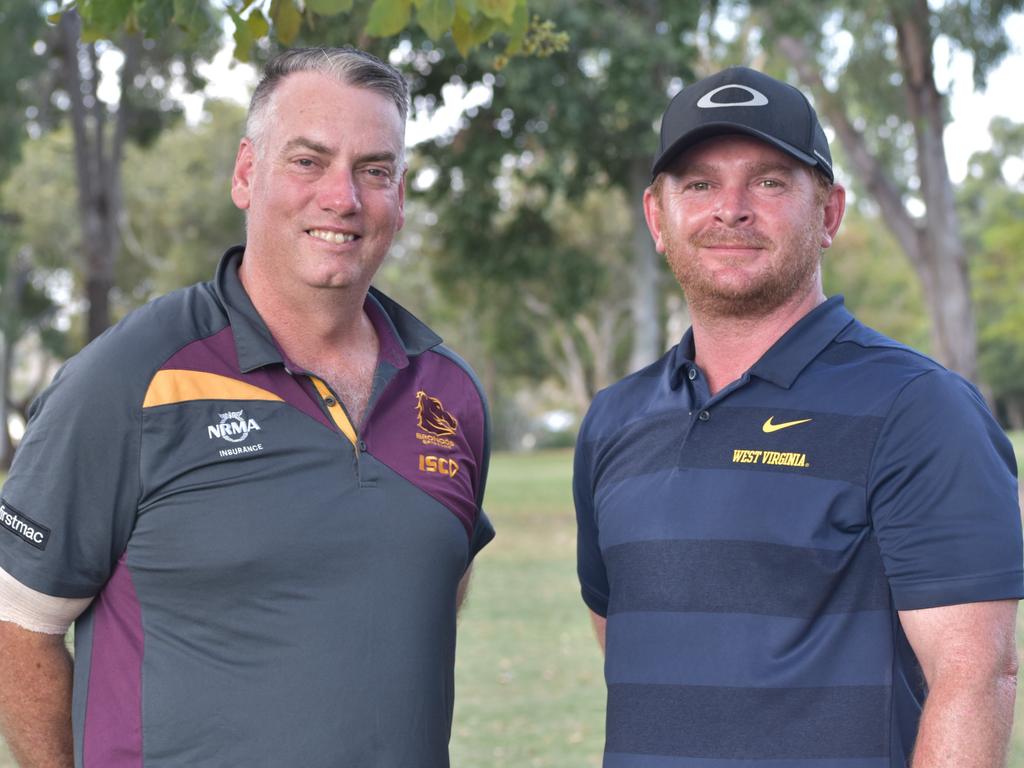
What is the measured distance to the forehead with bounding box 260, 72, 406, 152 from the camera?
11.6 feet

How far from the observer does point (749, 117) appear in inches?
128

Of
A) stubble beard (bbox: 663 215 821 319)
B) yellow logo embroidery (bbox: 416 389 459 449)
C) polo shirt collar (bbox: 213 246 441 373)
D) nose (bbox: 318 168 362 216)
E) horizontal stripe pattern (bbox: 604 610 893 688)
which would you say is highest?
nose (bbox: 318 168 362 216)

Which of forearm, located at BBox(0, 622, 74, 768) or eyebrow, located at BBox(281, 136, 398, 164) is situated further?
eyebrow, located at BBox(281, 136, 398, 164)

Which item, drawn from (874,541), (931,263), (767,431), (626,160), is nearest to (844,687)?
(874,541)

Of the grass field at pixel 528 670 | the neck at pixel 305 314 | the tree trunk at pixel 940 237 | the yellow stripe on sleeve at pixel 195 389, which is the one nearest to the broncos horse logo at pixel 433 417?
the neck at pixel 305 314

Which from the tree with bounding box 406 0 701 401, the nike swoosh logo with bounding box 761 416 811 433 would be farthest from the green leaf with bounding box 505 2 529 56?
the tree with bounding box 406 0 701 401

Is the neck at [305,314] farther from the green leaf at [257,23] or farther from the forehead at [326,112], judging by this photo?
the green leaf at [257,23]

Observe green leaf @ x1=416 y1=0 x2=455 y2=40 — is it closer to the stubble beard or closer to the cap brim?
the cap brim

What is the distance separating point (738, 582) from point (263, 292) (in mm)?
1485

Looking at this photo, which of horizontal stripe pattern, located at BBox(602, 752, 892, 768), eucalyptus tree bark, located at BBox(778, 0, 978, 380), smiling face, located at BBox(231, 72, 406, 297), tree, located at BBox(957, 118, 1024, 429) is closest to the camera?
horizontal stripe pattern, located at BBox(602, 752, 892, 768)

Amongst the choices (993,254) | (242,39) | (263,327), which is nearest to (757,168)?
(263,327)

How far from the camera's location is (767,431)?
10.3 ft

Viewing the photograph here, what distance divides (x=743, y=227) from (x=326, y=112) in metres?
1.14

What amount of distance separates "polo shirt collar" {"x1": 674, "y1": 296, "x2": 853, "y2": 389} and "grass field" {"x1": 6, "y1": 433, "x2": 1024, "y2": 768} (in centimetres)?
163
